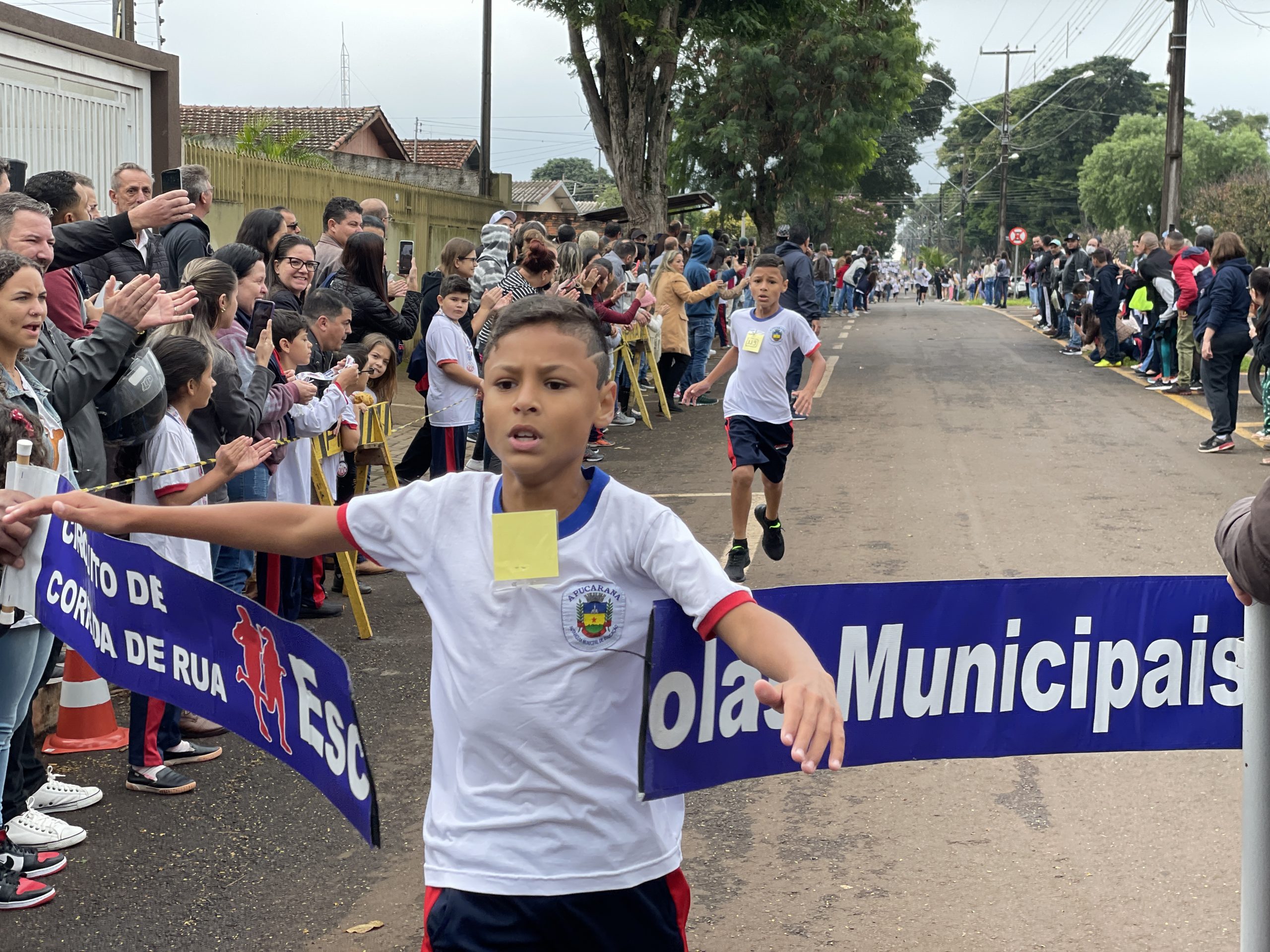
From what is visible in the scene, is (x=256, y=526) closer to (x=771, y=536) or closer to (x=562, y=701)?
(x=562, y=701)

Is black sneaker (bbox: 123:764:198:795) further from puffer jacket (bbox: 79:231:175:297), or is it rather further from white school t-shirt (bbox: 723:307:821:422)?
white school t-shirt (bbox: 723:307:821:422)

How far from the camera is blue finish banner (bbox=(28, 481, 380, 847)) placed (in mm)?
2643

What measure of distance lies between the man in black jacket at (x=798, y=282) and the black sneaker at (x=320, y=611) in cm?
819

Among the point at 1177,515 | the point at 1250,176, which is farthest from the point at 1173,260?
the point at 1250,176

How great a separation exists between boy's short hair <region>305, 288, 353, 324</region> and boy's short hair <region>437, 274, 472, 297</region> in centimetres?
147

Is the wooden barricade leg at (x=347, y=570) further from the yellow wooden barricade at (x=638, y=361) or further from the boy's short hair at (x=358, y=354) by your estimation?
the yellow wooden barricade at (x=638, y=361)

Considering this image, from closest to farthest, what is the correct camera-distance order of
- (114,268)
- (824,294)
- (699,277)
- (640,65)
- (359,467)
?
(114,268) < (359,467) < (699,277) < (640,65) < (824,294)

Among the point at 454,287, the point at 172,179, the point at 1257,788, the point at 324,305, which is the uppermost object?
the point at 172,179

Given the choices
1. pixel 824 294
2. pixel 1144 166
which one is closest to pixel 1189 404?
pixel 824 294

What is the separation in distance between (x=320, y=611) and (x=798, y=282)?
9193mm

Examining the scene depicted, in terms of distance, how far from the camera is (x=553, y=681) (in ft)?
7.70

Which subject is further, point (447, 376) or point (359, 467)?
point (447, 376)

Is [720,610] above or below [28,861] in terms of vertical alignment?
above

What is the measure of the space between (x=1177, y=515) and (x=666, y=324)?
7205 mm
